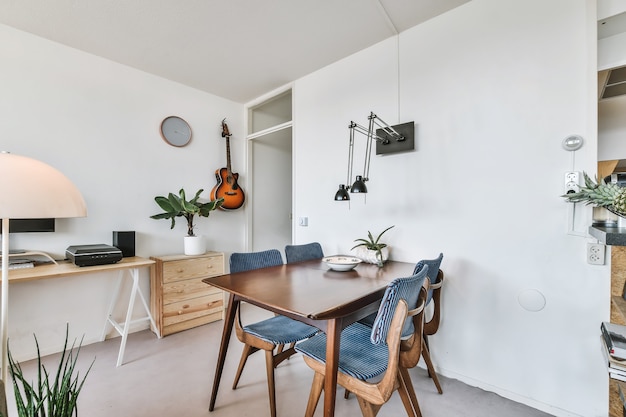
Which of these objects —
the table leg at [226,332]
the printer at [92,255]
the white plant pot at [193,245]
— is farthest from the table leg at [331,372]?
the white plant pot at [193,245]

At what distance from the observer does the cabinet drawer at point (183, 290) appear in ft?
9.10

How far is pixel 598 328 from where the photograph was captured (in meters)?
1.58

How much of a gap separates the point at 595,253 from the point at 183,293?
323cm

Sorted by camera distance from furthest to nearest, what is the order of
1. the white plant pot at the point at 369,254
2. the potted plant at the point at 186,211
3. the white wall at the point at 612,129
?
1. the potted plant at the point at 186,211
2. the white plant pot at the point at 369,254
3. the white wall at the point at 612,129

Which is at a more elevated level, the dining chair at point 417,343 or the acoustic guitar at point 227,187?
the acoustic guitar at point 227,187

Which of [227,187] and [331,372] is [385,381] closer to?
[331,372]

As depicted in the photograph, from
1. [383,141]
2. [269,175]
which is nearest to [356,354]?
[383,141]

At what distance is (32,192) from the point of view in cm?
95

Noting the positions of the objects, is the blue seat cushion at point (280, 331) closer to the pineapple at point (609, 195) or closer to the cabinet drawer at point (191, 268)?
the cabinet drawer at point (191, 268)

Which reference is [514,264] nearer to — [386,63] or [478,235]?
[478,235]

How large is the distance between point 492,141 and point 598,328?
1.23 meters

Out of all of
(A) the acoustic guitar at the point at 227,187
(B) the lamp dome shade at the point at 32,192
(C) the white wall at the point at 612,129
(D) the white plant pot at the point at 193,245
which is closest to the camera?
(B) the lamp dome shade at the point at 32,192

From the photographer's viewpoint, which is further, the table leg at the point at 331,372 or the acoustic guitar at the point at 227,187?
the acoustic guitar at the point at 227,187

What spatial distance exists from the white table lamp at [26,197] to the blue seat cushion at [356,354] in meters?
1.15
